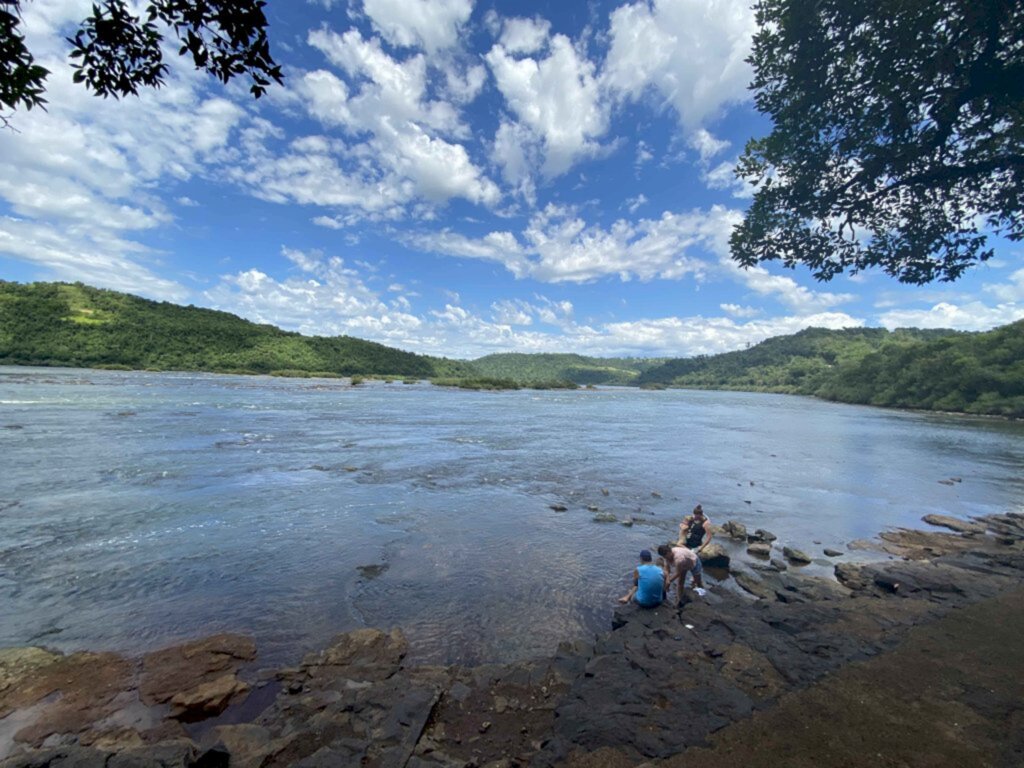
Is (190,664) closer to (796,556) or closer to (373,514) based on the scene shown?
(373,514)

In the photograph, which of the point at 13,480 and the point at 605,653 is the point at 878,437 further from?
the point at 13,480

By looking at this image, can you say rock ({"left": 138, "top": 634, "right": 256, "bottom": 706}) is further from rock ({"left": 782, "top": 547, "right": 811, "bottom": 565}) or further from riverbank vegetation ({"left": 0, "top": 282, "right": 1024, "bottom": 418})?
riverbank vegetation ({"left": 0, "top": 282, "right": 1024, "bottom": 418})

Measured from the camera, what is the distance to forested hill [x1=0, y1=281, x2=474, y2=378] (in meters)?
82.7

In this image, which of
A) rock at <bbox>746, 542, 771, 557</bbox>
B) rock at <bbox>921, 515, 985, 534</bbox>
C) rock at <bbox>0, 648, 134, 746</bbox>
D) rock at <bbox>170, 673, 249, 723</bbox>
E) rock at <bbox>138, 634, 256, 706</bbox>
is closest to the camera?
rock at <bbox>0, 648, 134, 746</bbox>

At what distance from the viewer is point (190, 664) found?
23.7 ft

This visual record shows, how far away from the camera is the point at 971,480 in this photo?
25.0 m

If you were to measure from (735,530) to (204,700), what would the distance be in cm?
1421

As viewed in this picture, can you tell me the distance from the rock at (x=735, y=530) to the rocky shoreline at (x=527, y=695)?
538 cm

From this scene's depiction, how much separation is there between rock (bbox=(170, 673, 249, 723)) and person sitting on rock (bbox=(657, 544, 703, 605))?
8.00 metres

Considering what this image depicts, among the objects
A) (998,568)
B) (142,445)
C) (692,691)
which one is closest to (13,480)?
(142,445)

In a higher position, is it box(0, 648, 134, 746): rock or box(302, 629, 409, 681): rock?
box(0, 648, 134, 746): rock

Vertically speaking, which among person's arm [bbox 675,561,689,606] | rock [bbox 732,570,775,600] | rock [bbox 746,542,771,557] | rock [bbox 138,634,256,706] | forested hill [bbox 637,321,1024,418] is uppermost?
forested hill [bbox 637,321,1024,418]

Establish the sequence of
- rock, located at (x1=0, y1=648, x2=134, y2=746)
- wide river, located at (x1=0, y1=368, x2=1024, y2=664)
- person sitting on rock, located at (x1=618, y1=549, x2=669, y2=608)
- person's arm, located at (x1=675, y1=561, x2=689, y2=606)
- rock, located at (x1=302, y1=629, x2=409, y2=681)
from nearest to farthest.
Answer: rock, located at (x1=0, y1=648, x2=134, y2=746) < rock, located at (x1=302, y1=629, x2=409, y2=681) < wide river, located at (x1=0, y1=368, x2=1024, y2=664) < person sitting on rock, located at (x1=618, y1=549, x2=669, y2=608) < person's arm, located at (x1=675, y1=561, x2=689, y2=606)

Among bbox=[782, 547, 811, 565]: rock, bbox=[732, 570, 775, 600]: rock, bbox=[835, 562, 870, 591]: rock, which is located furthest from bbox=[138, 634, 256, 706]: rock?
bbox=[782, 547, 811, 565]: rock
